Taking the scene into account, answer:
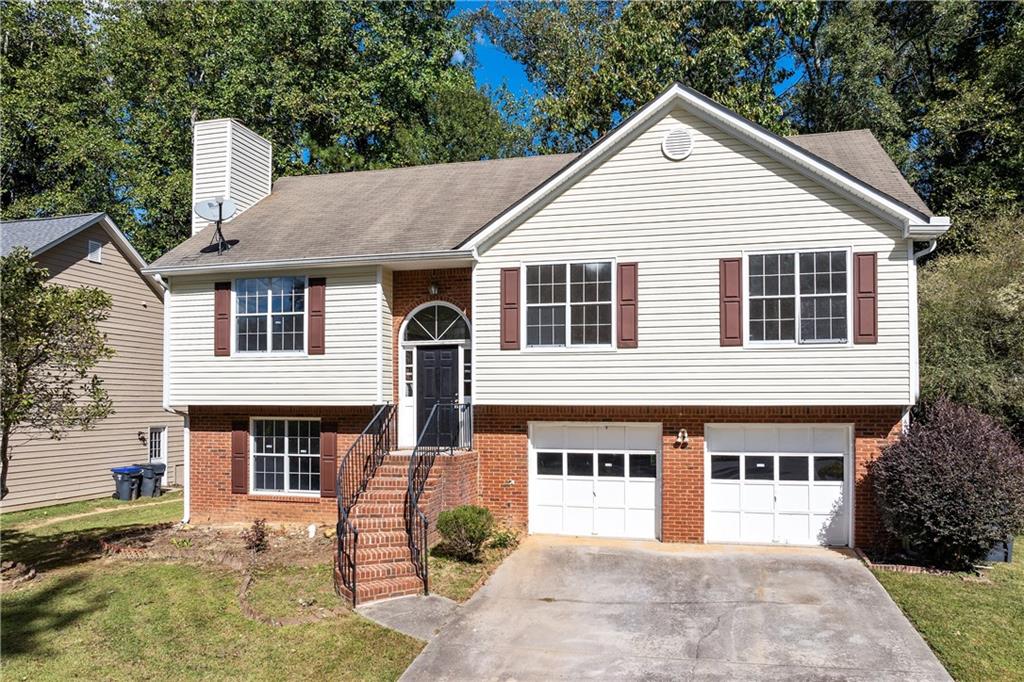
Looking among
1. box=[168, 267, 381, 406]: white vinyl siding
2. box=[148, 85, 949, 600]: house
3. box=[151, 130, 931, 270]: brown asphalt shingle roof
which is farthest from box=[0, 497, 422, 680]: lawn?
box=[151, 130, 931, 270]: brown asphalt shingle roof

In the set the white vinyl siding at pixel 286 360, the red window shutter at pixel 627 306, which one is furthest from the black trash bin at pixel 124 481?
the red window shutter at pixel 627 306

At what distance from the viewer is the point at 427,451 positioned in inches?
524

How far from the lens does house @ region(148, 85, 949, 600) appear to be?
39.6ft

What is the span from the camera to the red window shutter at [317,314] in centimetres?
1441

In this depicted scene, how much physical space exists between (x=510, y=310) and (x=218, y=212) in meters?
7.28

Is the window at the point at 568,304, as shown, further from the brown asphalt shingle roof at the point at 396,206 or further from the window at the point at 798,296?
the window at the point at 798,296

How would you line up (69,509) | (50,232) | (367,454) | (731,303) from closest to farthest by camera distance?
1. (731,303)
2. (367,454)
3. (69,509)
4. (50,232)

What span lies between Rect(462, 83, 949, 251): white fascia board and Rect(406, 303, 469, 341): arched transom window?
5.65 feet

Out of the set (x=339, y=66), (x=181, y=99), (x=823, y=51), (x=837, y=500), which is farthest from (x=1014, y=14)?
(x=181, y=99)

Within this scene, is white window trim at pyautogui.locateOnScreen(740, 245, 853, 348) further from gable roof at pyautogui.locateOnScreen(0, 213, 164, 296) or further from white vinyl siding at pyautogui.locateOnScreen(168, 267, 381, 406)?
gable roof at pyautogui.locateOnScreen(0, 213, 164, 296)

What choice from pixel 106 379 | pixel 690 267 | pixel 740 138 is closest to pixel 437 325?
pixel 690 267

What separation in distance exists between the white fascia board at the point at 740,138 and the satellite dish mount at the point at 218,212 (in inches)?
232

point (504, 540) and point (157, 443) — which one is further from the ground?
point (157, 443)

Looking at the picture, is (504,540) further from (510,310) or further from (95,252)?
(95,252)
